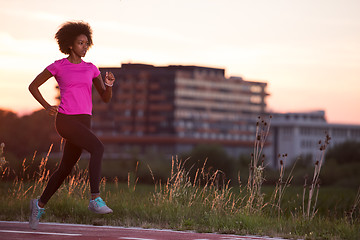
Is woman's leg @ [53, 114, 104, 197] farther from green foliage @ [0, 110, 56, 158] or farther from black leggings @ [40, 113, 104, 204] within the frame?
green foliage @ [0, 110, 56, 158]

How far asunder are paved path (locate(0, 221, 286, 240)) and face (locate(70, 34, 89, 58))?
217 cm

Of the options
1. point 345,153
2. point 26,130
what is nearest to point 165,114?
point 26,130

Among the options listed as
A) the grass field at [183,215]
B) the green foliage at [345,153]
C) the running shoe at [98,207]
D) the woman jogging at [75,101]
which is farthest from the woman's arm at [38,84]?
the green foliage at [345,153]

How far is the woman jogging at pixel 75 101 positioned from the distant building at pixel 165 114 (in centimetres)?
13763

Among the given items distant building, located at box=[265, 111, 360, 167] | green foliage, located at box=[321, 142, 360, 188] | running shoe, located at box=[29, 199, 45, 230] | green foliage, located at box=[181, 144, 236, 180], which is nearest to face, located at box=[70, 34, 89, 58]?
running shoe, located at box=[29, 199, 45, 230]

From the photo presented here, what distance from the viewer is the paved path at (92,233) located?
301 inches

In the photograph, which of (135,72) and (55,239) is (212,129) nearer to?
(135,72)

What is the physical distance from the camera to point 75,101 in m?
7.58

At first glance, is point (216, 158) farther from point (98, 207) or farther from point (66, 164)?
point (98, 207)

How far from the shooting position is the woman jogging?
24.6 feet

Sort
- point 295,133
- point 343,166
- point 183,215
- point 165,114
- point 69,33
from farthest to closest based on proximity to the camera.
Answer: point 295,133
point 165,114
point 343,166
point 183,215
point 69,33

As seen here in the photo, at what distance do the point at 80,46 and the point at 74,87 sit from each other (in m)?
0.55

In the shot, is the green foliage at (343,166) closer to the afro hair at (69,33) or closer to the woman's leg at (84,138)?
the afro hair at (69,33)

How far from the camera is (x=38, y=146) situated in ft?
385
